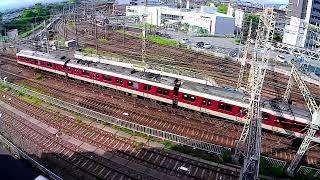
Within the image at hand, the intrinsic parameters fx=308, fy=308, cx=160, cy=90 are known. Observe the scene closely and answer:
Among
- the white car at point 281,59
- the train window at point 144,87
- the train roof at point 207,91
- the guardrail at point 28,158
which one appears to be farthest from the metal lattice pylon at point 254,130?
the white car at point 281,59

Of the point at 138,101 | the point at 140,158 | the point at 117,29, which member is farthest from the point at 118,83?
the point at 117,29

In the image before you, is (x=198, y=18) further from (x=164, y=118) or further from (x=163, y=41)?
(x=164, y=118)

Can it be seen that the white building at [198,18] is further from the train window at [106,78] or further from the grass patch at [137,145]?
the grass patch at [137,145]

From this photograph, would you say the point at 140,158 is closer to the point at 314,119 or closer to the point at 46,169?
the point at 46,169

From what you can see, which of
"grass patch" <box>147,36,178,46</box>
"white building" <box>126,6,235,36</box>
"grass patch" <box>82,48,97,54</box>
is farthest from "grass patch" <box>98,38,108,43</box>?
"white building" <box>126,6,235,36</box>

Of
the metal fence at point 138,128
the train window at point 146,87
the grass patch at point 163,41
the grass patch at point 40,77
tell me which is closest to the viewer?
the metal fence at point 138,128
